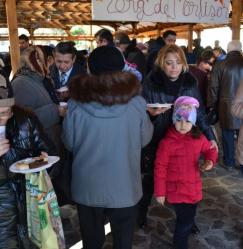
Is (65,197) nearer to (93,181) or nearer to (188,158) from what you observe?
(93,181)

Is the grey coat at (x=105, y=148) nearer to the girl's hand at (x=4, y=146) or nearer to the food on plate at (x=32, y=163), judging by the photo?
the food on plate at (x=32, y=163)

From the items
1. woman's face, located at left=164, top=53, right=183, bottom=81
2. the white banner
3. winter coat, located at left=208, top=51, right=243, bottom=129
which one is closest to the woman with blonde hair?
woman's face, located at left=164, top=53, right=183, bottom=81

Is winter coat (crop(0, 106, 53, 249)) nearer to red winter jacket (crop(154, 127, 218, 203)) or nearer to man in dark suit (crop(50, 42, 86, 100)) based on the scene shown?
red winter jacket (crop(154, 127, 218, 203))

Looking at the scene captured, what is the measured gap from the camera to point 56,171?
2.31m

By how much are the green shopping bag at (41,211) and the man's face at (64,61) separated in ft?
5.88

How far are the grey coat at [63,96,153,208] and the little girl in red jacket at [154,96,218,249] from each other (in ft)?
1.40

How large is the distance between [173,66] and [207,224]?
5.74ft

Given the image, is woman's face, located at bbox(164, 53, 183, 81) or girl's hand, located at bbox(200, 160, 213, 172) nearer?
girl's hand, located at bbox(200, 160, 213, 172)

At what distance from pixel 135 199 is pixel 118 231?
27 centimetres

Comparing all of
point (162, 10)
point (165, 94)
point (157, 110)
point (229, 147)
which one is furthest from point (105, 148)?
point (229, 147)

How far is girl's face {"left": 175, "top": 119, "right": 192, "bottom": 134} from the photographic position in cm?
249

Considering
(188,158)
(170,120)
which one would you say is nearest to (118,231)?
(188,158)

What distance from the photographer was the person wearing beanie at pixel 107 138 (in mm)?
1969

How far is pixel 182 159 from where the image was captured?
8.39ft
